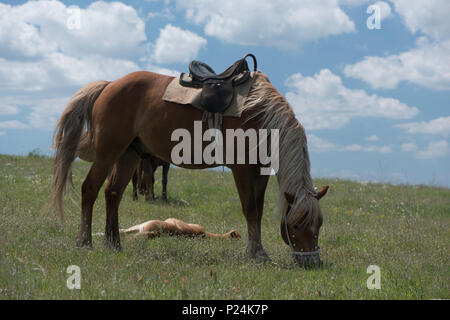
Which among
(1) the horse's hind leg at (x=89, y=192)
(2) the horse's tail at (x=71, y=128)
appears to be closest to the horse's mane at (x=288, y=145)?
(1) the horse's hind leg at (x=89, y=192)

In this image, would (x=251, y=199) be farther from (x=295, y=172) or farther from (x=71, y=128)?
(x=71, y=128)

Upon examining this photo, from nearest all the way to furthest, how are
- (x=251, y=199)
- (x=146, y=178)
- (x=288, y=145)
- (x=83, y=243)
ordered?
(x=288, y=145) → (x=251, y=199) → (x=83, y=243) → (x=146, y=178)

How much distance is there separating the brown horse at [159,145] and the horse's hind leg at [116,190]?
1cm

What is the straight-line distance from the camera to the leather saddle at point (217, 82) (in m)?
5.70

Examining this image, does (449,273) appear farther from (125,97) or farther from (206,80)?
(125,97)

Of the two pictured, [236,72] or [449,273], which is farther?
[236,72]

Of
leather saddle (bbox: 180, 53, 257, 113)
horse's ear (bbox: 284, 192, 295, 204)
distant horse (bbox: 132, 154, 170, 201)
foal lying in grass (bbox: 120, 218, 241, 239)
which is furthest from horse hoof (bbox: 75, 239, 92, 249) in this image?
distant horse (bbox: 132, 154, 170, 201)

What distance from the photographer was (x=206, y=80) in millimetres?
6004

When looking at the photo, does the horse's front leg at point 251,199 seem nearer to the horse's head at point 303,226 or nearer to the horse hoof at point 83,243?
the horse's head at point 303,226

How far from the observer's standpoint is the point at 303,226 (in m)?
5.18

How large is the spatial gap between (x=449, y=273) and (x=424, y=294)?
4.37ft

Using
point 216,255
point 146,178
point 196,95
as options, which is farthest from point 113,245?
point 146,178

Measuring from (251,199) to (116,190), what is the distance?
2.25m
